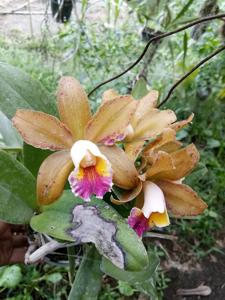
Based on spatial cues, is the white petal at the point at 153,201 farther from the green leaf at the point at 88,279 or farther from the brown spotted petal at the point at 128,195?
the green leaf at the point at 88,279

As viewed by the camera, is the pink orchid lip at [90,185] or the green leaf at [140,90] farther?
the green leaf at [140,90]

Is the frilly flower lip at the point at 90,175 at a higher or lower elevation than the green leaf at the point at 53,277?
higher

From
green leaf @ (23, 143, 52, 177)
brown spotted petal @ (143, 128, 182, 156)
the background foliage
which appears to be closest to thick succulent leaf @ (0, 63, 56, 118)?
green leaf @ (23, 143, 52, 177)

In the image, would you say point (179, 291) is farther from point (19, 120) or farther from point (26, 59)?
point (26, 59)

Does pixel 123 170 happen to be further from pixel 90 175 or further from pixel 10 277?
pixel 10 277

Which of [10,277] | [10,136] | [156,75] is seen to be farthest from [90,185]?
[156,75]

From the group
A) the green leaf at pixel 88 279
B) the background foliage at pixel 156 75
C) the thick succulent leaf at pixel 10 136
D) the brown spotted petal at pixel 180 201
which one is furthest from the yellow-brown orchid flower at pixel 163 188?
the background foliage at pixel 156 75
